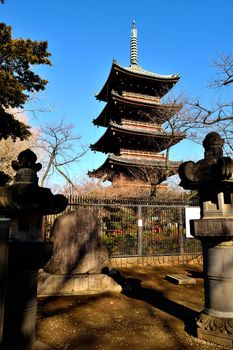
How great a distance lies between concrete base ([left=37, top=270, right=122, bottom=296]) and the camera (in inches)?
241

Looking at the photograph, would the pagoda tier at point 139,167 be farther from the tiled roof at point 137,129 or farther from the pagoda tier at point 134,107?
the pagoda tier at point 134,107

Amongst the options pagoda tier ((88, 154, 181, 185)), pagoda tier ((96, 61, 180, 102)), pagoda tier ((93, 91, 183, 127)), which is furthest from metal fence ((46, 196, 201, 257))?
pagoda tier ((96, 61, 180, 102))

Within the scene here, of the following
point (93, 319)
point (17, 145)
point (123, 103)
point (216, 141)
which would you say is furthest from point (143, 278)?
point (17, 145)

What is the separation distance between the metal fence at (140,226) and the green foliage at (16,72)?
3.54 meters

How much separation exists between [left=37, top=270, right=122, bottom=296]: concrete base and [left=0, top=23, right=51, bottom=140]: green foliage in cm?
612

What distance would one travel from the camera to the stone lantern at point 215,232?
3.71 metres

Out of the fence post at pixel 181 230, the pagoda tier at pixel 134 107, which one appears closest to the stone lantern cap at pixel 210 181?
the fence post at pixel 181 230

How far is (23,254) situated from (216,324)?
8.94 ft

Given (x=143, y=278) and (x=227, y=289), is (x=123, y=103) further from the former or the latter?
(x=227, y=289)

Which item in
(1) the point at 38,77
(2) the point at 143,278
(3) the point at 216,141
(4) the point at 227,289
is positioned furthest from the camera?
(1) the point at 38,77

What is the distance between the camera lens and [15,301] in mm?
2959

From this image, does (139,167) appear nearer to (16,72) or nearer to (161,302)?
(16,72)

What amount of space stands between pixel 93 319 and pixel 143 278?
3798 mm

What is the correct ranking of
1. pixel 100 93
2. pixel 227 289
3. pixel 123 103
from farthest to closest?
pixel 100 93, pixel 123 103, pixel 227 289
